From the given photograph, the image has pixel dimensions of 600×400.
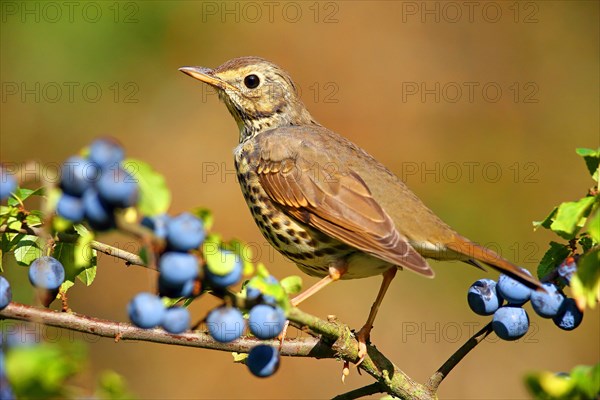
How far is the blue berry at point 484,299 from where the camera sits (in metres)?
2.71

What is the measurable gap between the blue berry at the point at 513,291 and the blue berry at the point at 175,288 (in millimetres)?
1200

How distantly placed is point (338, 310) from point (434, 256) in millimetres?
3371

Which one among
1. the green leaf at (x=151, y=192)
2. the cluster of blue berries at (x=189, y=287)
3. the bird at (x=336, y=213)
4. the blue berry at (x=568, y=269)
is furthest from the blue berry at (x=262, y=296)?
the bird at (x=336, y=213)

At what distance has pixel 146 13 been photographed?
7.68 meters

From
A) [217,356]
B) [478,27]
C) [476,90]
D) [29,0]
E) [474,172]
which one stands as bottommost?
[217,356]

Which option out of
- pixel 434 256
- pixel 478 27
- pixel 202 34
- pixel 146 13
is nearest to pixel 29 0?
pixel 146 13

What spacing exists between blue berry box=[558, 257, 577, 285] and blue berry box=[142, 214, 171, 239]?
1270mm

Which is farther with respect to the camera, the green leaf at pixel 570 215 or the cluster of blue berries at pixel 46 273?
the cluster of blue berries at pixel 46 273

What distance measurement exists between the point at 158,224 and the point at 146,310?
221mm

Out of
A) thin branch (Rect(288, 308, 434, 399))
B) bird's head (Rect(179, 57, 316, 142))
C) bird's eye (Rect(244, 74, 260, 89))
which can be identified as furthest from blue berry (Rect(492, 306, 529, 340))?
bird's eye (Rect(244, 74, 260, 89))

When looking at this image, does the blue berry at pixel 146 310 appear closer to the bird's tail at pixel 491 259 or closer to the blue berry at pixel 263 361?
the blue berry at pixel 263 361

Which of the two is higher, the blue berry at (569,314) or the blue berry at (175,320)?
the blue berry at (175,320)

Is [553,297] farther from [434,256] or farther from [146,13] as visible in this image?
[146,13]

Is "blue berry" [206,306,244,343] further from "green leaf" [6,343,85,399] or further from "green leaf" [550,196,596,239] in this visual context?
"green leaf" [550,196,596,239]
